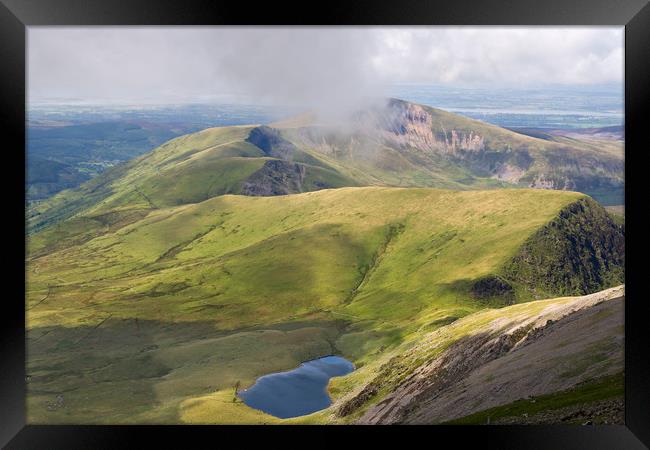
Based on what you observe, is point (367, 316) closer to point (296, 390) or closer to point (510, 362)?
point (296, 390)

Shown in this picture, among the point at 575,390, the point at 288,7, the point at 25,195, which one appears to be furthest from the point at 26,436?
the point at 575,390

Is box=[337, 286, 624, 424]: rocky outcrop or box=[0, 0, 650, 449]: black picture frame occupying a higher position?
box=[0, 0, 650, 449]: black picture frame

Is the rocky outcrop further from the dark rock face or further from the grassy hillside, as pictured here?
the dark rock face

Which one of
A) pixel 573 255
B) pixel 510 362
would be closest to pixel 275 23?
pixel 510 362

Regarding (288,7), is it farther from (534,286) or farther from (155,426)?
(534,286)

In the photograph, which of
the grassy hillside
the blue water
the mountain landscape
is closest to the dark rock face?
the mountain landscape

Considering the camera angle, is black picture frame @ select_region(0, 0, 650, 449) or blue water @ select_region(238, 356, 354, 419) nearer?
black picture frame @ select_region(0, 0, 650, 449)

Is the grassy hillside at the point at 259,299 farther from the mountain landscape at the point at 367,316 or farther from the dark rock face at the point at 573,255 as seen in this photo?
the dark rock face at the point at 573,255
